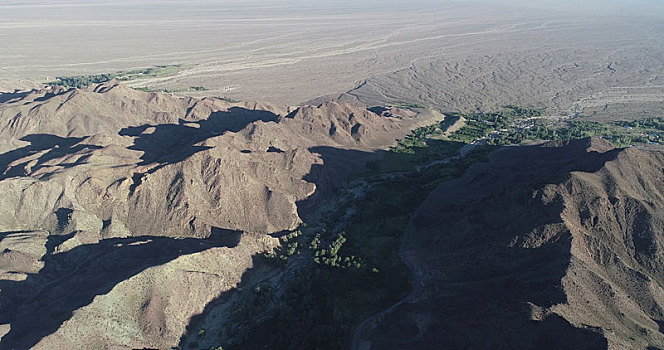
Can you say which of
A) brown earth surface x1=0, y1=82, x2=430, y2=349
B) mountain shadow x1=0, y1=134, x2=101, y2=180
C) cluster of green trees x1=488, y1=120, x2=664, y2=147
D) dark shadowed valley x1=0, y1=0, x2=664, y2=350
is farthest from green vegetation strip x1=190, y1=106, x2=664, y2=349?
mountain shadow x1=0, y1=134, x2=101, y2=180

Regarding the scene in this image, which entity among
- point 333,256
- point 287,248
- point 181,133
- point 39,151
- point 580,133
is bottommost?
point 580,133

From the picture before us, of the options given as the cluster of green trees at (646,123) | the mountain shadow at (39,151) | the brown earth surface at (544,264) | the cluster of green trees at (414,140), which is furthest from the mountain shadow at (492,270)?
the cluster of green trees at (646,123)

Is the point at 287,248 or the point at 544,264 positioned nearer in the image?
the point at 544,264

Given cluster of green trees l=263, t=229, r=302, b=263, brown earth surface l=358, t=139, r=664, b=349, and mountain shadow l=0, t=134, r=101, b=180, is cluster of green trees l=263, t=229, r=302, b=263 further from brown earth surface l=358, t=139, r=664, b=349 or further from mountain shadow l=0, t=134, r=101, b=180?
mountain shadow l=0, t=134, r=101, b=180

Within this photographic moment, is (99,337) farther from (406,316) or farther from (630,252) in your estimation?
(630,252)

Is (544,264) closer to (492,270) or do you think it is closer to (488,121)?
(492,270)

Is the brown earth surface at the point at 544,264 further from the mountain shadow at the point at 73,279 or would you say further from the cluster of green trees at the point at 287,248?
the mountain shadow at the point at 73,279

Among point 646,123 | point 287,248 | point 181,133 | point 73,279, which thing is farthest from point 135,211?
point 646,123

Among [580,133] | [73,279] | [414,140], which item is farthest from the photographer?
[580,133]
